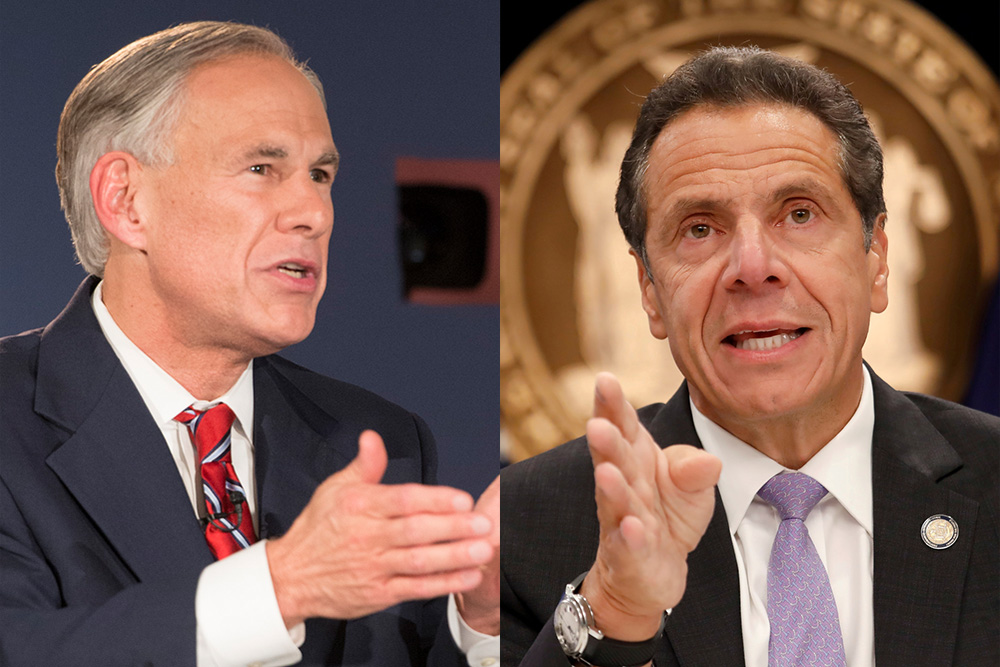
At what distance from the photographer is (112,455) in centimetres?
150

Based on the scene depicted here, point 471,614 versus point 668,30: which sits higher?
point 668,30

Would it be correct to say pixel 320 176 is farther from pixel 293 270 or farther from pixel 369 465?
pixel 369 465

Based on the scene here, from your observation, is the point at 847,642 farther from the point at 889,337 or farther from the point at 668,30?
the point at 668,30

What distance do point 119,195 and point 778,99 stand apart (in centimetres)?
110

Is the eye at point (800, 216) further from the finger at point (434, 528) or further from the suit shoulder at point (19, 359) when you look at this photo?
the suit shoulder at point (19, 359)

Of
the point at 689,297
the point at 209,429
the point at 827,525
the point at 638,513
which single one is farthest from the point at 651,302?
the point at 209,429

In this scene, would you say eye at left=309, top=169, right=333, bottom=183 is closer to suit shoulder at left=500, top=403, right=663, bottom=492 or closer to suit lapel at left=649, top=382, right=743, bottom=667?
suit shoulder at left=500, top=403, right=663, bottom=492

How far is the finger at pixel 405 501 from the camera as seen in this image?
147cm

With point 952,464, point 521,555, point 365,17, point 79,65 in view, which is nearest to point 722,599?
point 521,555

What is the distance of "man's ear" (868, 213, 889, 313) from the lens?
6.16ft

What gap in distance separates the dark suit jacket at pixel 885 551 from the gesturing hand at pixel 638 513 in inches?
5.7

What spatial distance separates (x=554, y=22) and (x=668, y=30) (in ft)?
1.05

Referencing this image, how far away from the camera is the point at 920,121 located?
2.87 meters

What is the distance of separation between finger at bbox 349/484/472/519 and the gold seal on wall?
149 centimetres
